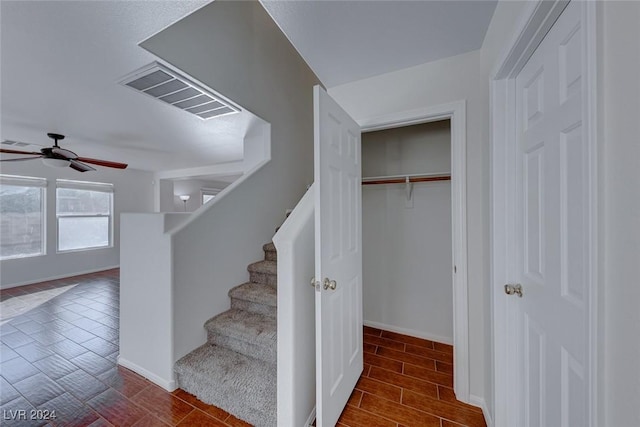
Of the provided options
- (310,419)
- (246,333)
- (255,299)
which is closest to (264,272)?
(255,299)

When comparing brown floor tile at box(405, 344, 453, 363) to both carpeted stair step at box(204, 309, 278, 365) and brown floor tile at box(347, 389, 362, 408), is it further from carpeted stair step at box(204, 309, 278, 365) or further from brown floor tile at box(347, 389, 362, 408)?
carpeted stair step at box(204, 309, 278, 365)

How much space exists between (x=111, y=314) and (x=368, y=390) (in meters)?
3.19

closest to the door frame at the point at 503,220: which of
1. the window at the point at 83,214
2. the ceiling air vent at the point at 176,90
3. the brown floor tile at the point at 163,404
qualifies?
the brown floor tile at the point at 163,404

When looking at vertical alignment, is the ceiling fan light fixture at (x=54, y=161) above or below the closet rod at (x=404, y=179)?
above

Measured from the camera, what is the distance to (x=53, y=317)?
111 inches

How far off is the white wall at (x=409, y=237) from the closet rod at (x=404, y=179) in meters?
0.08

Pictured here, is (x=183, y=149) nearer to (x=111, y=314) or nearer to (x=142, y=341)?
(x=111, y=314)

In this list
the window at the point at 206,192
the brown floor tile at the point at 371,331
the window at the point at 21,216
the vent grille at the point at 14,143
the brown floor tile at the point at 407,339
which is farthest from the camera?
the window at the point at 206,192

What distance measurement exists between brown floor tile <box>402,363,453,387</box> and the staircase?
1064 millimetres

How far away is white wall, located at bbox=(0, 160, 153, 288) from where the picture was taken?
409 cm

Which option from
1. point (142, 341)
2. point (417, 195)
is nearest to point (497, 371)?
point (417, 195)

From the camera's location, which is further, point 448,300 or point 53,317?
point 53,317

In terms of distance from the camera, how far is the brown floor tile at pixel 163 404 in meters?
1.46

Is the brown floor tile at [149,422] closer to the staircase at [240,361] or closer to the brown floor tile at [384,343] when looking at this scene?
the staircase at [240,361]
